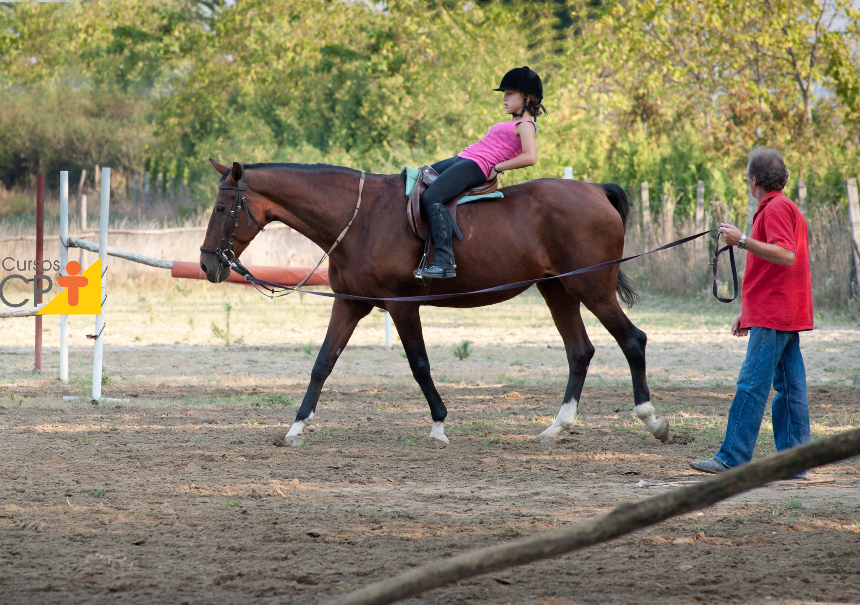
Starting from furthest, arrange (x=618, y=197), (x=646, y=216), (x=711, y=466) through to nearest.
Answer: (x=646, y=216) → (x=618, y=197) → (x=711, y=466)

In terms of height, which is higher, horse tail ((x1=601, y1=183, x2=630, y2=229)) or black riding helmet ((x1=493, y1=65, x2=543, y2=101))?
black riding helmet ((x1=493, y1=65, x2=543, y2=101))

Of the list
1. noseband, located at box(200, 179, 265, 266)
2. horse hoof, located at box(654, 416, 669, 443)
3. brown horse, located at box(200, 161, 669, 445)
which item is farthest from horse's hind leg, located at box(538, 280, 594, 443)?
noseband, located at box(200, 179, 265, 266)

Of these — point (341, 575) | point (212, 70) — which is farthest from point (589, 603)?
point (212, 70)

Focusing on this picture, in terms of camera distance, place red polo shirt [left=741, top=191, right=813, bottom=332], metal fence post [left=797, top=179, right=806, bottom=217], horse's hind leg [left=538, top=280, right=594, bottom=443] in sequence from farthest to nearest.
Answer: metal fence post [left=797, top=179, right=806, bottom=217], horse's hind leg [left=538, top=280, right=594, bottom=443], red polo shirt [left=741, top=191, right=813, bottom=332]

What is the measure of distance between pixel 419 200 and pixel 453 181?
278 mm

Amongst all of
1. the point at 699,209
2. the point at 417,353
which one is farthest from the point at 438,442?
the point at 699,209

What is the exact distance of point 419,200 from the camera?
20.9ft

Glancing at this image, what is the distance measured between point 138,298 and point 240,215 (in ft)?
38.7

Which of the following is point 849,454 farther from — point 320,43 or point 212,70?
point 212,70

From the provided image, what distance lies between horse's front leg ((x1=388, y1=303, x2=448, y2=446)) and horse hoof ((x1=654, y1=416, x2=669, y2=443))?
1.50 meters

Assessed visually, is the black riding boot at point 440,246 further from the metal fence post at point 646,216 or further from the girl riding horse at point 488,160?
the metal fence post at point 646,216

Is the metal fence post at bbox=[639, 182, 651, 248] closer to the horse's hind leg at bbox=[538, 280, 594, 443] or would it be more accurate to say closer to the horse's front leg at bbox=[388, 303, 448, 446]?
the horse's hind leg at bbox=[538, 280, 594, 443]

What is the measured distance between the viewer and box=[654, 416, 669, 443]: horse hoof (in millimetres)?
6285

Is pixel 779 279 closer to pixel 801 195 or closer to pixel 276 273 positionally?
pixel 276 273
